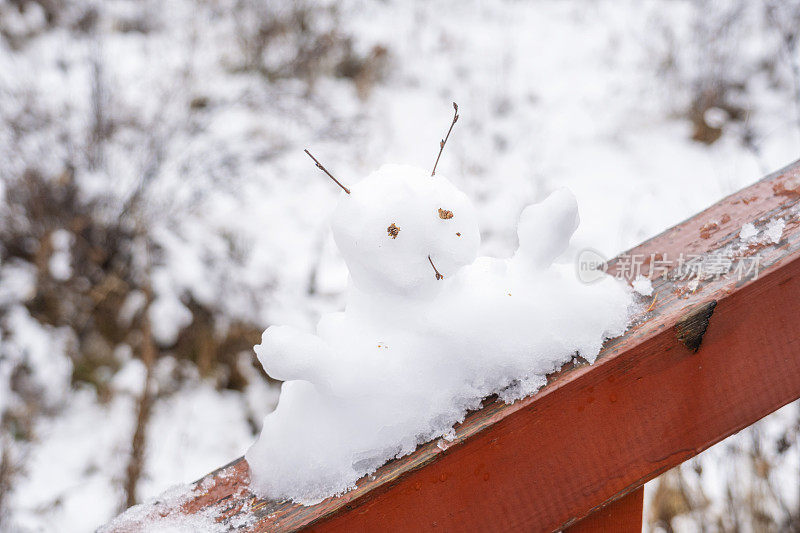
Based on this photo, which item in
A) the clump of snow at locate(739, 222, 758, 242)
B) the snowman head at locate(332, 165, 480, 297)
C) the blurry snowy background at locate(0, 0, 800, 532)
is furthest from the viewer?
the blurry snowy background at locate(0, 0, 800, 532)

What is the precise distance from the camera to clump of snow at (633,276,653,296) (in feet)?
2.30

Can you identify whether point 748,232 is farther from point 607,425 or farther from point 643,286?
point 607,425

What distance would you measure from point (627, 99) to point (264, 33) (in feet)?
8.56

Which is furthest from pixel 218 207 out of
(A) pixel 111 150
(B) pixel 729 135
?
(B) pixel 729 135

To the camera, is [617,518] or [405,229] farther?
[617,518]

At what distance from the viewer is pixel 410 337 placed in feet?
2.00

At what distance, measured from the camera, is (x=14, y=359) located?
250 centimetres

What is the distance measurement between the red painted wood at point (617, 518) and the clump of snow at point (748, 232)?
33 cm

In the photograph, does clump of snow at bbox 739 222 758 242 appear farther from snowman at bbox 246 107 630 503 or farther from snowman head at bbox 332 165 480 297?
snowman head at bbox 332 165 480 297

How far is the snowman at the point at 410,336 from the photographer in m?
0.59

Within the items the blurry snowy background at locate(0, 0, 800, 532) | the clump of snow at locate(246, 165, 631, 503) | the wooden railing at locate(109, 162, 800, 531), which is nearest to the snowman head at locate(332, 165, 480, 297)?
the clump of snow at locate(246, 165, 631, 503)

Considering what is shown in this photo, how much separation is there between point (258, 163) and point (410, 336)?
10.0 ft

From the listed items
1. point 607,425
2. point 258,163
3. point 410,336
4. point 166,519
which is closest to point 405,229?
point 410,336

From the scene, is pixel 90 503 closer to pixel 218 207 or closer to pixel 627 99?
pixel 218 207
